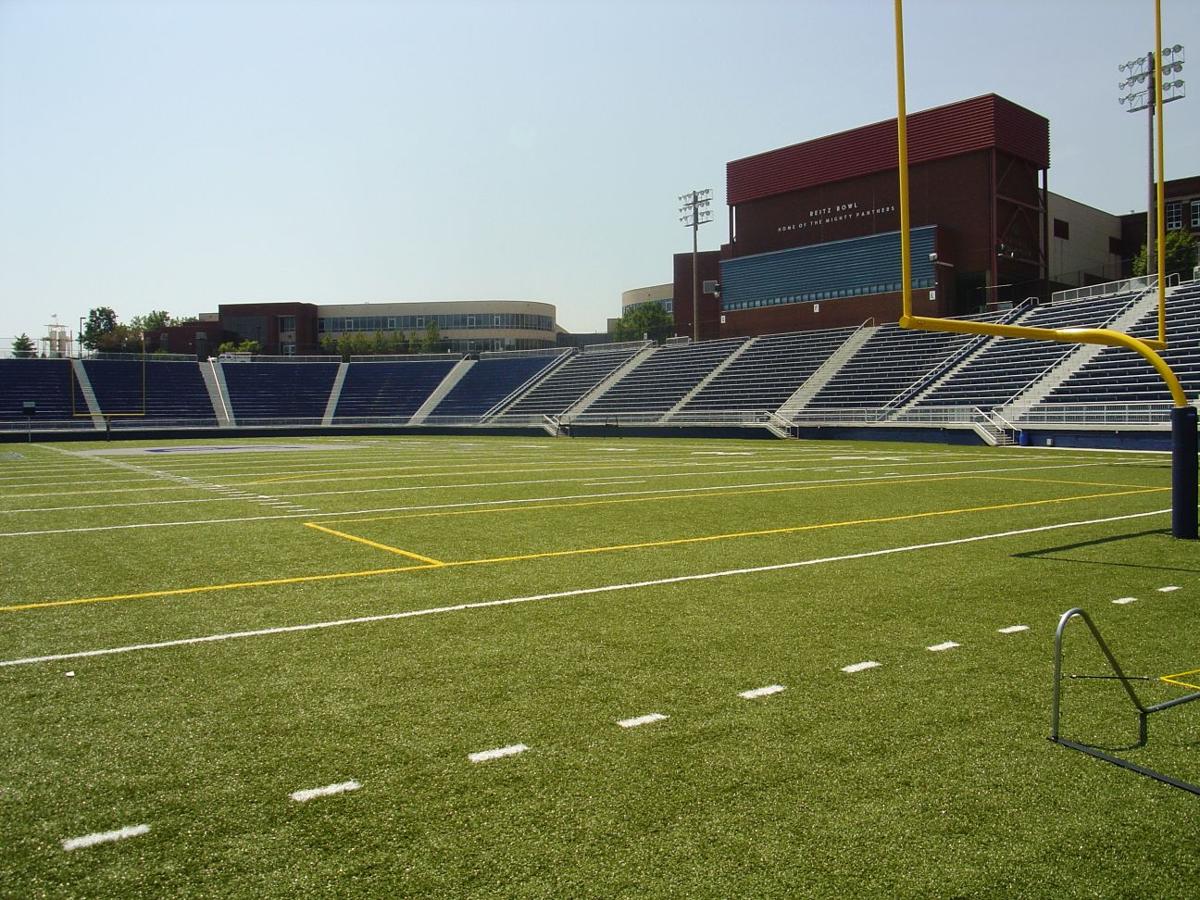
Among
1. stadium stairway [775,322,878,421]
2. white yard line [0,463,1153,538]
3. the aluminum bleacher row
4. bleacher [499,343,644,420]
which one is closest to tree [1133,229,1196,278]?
the aluminum bleacher row

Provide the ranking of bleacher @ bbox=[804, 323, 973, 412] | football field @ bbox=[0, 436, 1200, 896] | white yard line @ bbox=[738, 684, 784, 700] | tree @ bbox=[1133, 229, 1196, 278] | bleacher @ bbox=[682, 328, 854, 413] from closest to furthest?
football field @ bbox=[0, 436, 1200, 896] < white yard line @ bbox=[738, 684, 784, 700] < bleacher @ bbox=[804, 323, 973, 412] < bleacher @ bbox=[682, 328, 854, 413] < tree @ bbox=[1133, 229, 1196, 278]

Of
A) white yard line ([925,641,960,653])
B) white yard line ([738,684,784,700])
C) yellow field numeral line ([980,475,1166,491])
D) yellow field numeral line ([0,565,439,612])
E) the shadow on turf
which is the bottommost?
yellow field numeral line ([980,475,1166,491])

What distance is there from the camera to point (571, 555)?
29.6 feet

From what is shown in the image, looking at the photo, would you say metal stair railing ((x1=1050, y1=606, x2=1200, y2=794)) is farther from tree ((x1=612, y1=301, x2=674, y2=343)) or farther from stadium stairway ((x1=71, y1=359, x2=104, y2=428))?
tree ((x1=612, y1=301, x2=674, y2=343))

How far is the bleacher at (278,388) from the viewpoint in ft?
186

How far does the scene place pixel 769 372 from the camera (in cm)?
4669

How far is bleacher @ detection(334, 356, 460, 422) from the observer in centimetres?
5872

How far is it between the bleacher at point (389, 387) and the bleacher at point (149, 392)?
8491mm

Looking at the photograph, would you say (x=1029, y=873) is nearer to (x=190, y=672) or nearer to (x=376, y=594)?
(x=190, y=672)

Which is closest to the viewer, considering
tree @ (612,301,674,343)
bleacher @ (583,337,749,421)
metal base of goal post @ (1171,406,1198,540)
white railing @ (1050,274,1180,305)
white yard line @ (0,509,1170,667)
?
white yard line @ (0,509,1170,667)

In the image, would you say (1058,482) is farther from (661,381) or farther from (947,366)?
(661,381)

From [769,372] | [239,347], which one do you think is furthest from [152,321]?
[769,372]

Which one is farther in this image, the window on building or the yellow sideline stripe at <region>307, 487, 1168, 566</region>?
the window on building

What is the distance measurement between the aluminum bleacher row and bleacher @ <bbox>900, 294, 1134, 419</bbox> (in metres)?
0.09
